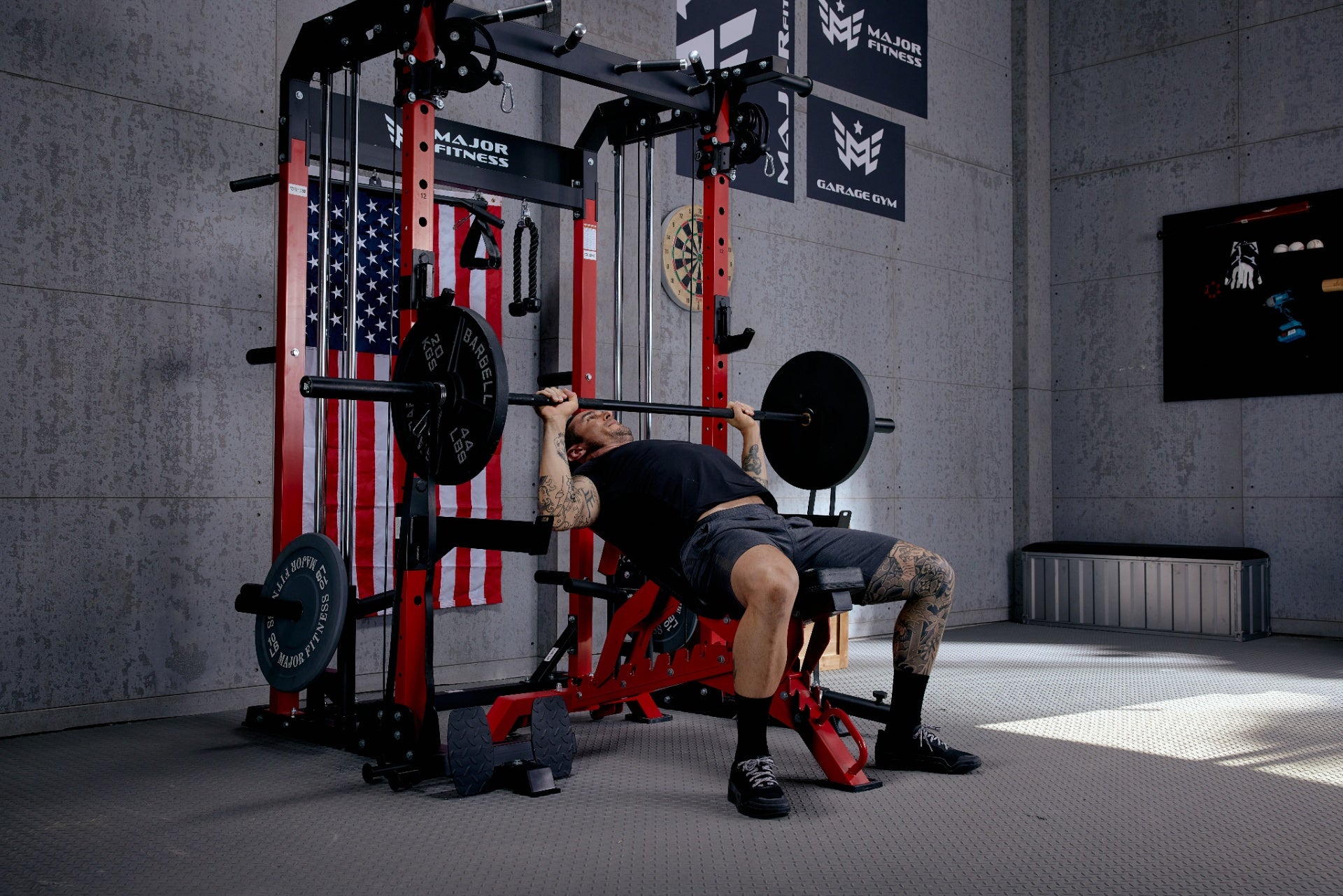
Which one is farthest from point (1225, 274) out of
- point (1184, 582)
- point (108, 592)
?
point (108, 592)

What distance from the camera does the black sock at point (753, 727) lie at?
103 inches

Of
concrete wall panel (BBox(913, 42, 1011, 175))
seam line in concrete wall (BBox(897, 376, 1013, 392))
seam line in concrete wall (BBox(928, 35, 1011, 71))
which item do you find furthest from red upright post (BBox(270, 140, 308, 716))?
seam line in concrete wall (BBox(928, 35, 1011, 71))

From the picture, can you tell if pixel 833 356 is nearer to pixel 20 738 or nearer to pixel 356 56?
pixel 356 56

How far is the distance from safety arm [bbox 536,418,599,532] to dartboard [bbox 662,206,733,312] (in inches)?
86.4

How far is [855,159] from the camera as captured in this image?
5816 millimetres

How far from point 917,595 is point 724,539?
59 cm

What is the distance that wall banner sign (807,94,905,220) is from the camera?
5.65 m

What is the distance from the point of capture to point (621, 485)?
→ 2953 mm

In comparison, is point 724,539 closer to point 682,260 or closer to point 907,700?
point 907,700

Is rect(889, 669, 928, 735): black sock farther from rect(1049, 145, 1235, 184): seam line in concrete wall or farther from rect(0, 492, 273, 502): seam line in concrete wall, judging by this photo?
rect(1049, 145, 1235, 184): seam line in concrete wall

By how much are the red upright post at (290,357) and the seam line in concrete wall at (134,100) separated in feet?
1.82

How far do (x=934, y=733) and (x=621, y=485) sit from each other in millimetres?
1095

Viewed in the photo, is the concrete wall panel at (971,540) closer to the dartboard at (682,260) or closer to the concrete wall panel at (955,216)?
the concrete wall panel at (955,216)

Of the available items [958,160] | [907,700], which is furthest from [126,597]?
[958,160]
